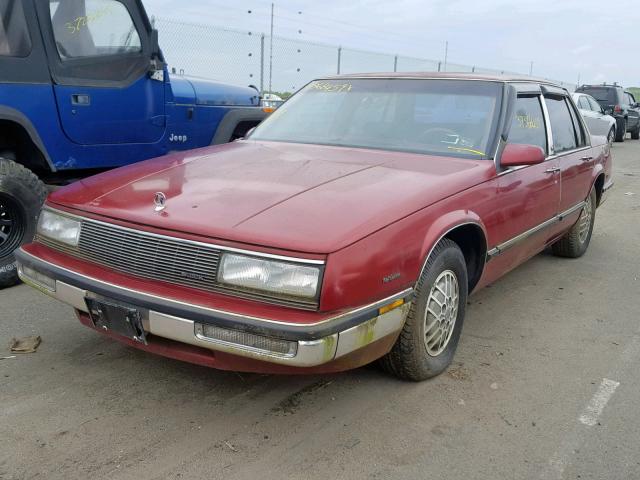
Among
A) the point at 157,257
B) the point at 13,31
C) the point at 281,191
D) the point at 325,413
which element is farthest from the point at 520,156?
the point at 13,31

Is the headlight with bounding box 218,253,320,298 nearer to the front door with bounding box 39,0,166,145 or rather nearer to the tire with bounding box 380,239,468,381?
the tire with bounding box 380,239,468,381


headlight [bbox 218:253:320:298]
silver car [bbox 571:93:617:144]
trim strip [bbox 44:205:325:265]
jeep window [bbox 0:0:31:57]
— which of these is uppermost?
jeep window [bbox 0:0:31:57]

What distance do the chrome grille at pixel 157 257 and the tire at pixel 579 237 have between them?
394 centimetres

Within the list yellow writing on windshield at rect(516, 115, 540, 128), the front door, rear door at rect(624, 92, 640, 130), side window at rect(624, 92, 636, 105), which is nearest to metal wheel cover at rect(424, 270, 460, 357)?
yellow writing on windshield at rect(516, 115, 540, 128)

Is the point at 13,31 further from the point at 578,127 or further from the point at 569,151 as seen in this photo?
the point at 578,127

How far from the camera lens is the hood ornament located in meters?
2.74

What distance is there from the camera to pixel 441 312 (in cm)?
311

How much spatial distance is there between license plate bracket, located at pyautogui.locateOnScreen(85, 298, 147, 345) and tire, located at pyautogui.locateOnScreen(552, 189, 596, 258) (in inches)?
164

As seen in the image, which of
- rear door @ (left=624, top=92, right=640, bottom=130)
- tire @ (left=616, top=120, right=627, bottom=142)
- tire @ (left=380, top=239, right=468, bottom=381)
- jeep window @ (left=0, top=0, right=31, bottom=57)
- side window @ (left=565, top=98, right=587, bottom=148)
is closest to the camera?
tire @ (left=380, top=239, right=468, bottom=381)

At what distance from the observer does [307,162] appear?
Answer: 3.44 m

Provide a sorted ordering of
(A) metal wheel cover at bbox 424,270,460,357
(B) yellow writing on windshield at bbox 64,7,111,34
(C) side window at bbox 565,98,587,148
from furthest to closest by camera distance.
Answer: (C) side window at bbox 565,98,587,148 < (B) yellow writing on windshield at bbox 64,7,111,34 < (A) metal wheel cover at bbox 424,270,460,357

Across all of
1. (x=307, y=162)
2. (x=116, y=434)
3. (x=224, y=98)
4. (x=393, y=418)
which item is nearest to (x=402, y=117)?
(x=307, y=162)

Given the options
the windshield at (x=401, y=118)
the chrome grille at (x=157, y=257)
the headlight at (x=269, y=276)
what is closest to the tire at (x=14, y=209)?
the windshield at (x=401, y=118)

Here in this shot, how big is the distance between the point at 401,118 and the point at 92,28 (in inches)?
109
